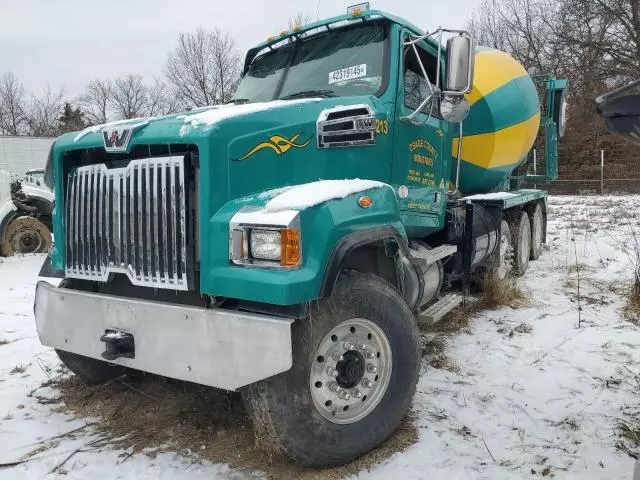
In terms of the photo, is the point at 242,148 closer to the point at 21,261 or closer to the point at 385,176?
the point at 385,176

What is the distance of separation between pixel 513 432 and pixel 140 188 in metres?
2.76

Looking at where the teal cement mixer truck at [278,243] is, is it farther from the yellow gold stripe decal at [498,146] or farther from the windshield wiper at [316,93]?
the yellow gold stripe decal at [498,146]

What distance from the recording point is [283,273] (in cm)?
271

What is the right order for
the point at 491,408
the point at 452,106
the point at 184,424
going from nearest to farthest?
the point at 184,424 → the point at 491,408 → the point at 452,106

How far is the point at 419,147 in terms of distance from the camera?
14.9 ft

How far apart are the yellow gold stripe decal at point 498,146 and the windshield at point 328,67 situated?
1.74 m

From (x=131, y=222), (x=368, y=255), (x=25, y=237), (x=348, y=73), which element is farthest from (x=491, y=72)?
(x=25, y=237)

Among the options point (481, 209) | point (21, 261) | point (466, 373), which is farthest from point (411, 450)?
point (21, 261)

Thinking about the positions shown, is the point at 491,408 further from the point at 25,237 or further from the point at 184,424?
the point at 25,237

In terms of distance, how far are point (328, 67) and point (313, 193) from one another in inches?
68.1

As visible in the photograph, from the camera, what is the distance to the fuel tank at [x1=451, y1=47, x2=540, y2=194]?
20.5 ft

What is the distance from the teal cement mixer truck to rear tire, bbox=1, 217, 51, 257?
8.89 meters

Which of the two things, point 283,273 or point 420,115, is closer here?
point 283,273

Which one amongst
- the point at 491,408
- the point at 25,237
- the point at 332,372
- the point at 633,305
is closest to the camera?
the point at 332,372
